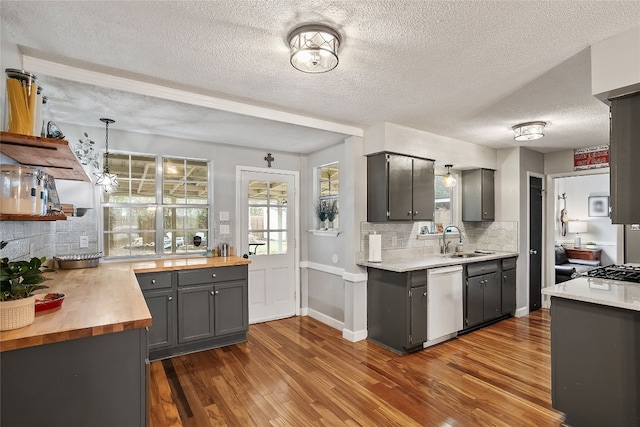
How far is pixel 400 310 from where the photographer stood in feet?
11.3

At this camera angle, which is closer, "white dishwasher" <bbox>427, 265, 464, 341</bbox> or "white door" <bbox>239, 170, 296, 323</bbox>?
"white dishwasher" <bbox>427, 265, 464, 341</bbox>

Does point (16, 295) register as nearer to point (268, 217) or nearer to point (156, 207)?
point (156, 207)

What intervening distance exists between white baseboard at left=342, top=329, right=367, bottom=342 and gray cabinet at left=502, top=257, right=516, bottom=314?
2.10 m

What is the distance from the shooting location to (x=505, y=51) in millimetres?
2074

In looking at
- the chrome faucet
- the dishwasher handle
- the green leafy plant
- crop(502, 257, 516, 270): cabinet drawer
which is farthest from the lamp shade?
the green leafy plant

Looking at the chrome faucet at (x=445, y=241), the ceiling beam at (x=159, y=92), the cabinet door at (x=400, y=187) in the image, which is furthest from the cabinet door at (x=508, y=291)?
the ceiling beam at (x=159, y=92)

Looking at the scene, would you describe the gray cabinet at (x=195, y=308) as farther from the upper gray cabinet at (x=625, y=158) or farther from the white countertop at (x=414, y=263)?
the upper gray cabinet at (x=625, y=158)

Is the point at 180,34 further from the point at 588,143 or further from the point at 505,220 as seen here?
the point at 588,143

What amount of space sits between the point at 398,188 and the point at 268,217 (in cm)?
182

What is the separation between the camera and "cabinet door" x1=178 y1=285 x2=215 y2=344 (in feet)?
10.9

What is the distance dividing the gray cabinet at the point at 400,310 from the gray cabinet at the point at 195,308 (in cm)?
149

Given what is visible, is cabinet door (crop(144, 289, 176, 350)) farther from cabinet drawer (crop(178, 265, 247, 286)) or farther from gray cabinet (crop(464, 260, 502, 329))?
gray cabinet (crop(464, 260, 502, 329))

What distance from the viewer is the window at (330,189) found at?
4426mm

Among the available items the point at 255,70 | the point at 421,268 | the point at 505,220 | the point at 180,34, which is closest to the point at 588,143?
the point at 505,220
